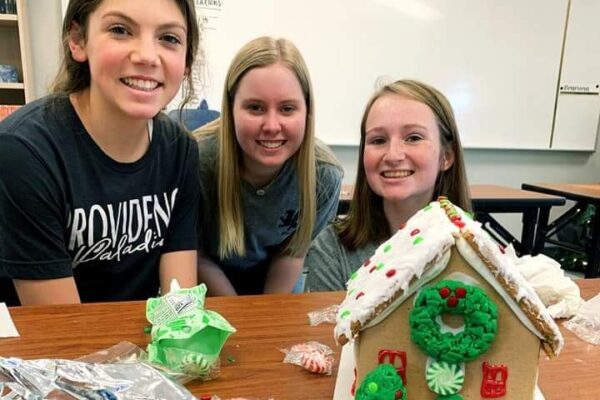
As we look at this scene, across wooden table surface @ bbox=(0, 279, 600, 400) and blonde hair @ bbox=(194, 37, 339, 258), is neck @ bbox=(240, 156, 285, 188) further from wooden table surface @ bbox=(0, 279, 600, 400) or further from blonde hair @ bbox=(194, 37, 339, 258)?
wooden table surface @ bbox=(0, 279, 600, 400)

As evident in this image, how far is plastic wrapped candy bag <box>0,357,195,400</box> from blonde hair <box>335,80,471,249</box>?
0.75 metres

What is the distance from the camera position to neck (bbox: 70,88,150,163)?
3.34 ft

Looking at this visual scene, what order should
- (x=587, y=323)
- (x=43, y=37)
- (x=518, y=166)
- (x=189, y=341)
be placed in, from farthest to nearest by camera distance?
(x=518, y=166)
(x=43, y=37)
(x=587, y=323)
(x=189, y=341)

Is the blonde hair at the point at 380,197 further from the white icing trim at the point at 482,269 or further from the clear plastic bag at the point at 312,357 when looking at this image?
the white icing trim at the point at 482,269

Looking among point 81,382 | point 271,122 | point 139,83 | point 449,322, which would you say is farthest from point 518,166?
point 81,382

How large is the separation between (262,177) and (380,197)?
33 cm

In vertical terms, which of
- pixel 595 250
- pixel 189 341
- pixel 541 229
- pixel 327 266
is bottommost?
pixel 595 250

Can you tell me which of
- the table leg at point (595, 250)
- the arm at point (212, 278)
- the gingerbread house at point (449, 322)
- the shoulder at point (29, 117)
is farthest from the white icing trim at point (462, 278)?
the table leg at point (595, 250)

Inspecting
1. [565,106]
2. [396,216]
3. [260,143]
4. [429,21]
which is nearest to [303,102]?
[260,143]

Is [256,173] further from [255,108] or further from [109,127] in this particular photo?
[109,127]

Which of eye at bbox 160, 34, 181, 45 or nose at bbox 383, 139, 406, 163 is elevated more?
eye at bbox 160, 34, 181, 45

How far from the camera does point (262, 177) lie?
1.34m

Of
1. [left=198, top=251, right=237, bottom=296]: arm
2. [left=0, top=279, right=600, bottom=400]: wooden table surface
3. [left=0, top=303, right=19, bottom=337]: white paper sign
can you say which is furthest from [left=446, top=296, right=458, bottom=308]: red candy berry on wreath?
[left=198, top=251, right=237, bottom=296]: arm

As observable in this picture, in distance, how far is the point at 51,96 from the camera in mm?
1042
